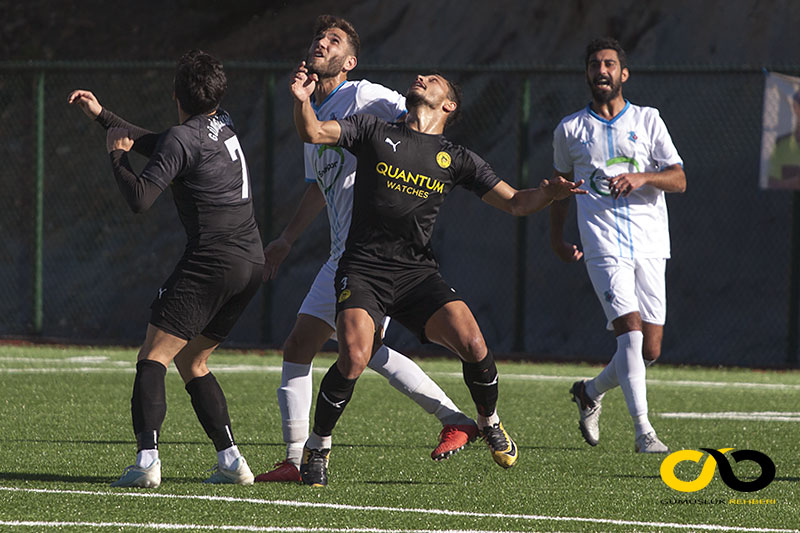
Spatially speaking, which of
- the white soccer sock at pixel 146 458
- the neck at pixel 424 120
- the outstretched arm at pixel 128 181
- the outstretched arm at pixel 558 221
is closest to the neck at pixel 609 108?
the outstretched arm at pixel 558 221

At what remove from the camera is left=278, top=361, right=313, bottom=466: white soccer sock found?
6.19 metres

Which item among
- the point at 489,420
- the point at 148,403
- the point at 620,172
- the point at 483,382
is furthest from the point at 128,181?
the point at 620,172

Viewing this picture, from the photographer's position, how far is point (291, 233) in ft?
21.5

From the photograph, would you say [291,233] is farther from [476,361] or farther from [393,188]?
[476,361]

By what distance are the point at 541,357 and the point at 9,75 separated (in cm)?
1442

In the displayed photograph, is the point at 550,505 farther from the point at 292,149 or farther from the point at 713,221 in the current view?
the point at 292,149

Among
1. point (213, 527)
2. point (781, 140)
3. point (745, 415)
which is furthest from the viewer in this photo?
point (781, 140)

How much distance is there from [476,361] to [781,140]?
7.86 m

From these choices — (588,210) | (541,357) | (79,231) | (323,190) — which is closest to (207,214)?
(323,190)

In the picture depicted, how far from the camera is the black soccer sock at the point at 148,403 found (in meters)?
5.68

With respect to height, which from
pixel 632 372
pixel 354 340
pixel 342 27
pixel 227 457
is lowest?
pixel 227 457

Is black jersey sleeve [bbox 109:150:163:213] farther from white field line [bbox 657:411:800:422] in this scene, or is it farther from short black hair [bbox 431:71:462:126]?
white field line [bbox 657:411:800:422]

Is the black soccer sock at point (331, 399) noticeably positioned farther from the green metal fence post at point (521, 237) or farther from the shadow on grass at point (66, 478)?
the green metal fence post at point (521, 237)

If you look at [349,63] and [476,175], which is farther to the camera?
[349,63]
